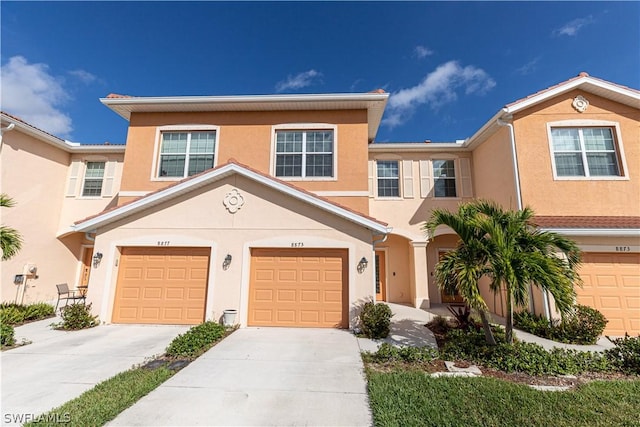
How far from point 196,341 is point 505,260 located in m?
7.82

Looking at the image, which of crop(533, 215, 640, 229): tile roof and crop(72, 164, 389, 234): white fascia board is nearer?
crop(533, 215, 640, 229): tile roof

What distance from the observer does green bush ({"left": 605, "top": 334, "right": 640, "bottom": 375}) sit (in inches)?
240

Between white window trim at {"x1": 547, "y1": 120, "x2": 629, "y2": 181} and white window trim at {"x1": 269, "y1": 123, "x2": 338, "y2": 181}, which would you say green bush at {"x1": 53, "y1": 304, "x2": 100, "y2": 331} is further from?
white window trim at {"x1": 547, "y1": 120, "x2": 629, "y2": 181}

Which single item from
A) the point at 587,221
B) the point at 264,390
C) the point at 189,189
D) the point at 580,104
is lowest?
the point at 264,390

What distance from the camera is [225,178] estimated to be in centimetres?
1021

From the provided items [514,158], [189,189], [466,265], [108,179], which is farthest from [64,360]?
[514,158]

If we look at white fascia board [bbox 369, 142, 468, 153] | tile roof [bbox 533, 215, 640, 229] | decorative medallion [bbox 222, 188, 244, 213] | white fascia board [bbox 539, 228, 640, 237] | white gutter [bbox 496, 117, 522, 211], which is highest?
white fascia board [bbox 369, 142, 468, 153]

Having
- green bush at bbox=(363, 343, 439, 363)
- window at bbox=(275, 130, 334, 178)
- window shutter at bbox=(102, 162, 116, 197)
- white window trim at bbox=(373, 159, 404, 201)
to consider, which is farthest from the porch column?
window shutter at bbox=(102, 162, 116, 197)

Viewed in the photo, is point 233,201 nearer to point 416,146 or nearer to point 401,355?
point 401,355

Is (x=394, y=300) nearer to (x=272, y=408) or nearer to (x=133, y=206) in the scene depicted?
(x=272, y=408)

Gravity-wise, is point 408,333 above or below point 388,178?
below

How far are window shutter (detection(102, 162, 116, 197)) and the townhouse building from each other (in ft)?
0.20

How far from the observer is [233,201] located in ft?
32.9

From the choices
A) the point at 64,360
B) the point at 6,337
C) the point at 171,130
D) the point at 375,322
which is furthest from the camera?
A: the point at 171,130
